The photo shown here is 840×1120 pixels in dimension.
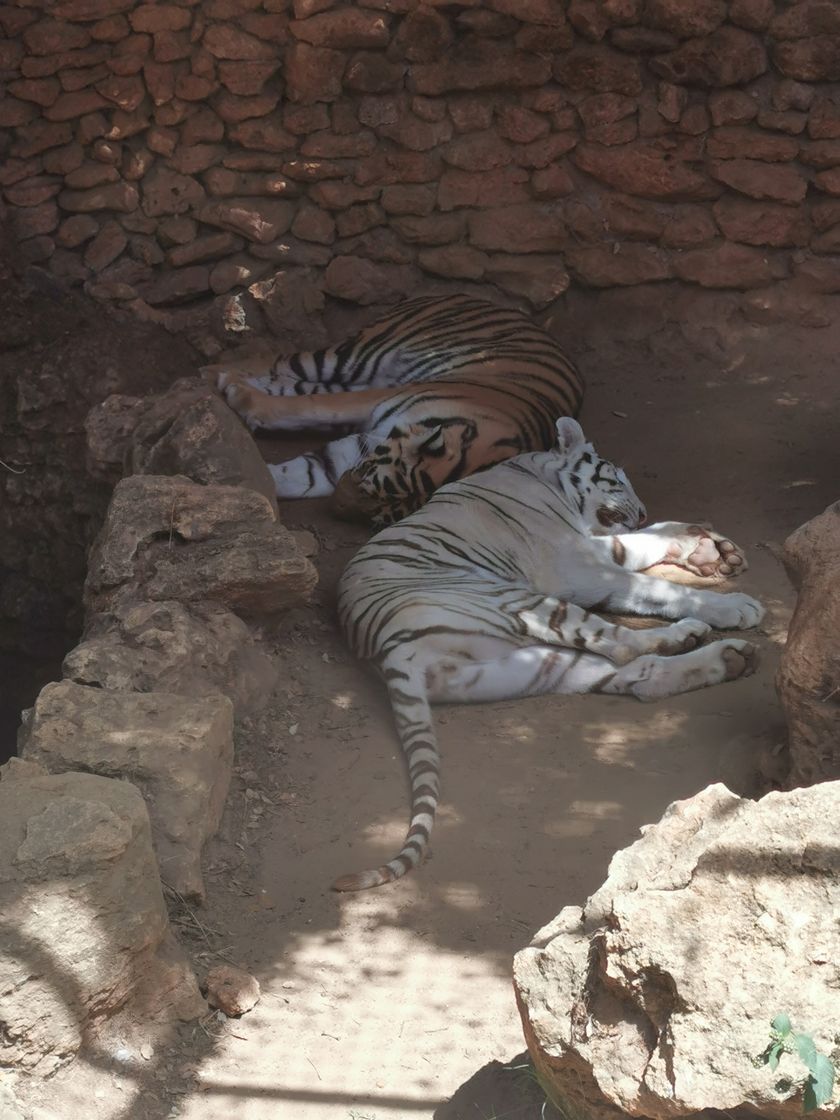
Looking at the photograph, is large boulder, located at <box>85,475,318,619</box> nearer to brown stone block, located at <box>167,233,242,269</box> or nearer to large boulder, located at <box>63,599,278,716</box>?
large boulder, located at <box>63,599,278,716</box>

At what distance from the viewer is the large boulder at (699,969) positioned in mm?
1980

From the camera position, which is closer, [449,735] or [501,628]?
[449,735]

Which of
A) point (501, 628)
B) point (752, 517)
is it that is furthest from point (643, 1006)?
point (752, 517)

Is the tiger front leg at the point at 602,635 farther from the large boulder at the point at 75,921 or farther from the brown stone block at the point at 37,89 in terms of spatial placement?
the brown stone block at the point at 37,89

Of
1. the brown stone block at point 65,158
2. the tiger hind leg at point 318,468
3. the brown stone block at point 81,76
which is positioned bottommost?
the tiger hind leg at point 318,468

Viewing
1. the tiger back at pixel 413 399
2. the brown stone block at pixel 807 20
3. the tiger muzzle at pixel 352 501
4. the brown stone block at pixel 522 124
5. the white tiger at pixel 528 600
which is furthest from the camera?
the brown stone block at pixel 522 124

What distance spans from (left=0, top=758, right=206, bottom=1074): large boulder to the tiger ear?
3.10 m

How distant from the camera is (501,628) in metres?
4.48

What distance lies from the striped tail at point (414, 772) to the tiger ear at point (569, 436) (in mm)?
1760

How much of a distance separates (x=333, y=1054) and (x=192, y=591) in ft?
6.18

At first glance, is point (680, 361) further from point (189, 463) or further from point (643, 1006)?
point (643, 1006)

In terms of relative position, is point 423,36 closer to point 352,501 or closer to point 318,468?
point 318,468

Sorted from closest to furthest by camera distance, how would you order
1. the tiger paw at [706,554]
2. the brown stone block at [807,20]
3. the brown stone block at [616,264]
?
1. the tiger paw at [706,554]
2. the brown stone block at [807,20]
3. the brown stone block at [616,264]

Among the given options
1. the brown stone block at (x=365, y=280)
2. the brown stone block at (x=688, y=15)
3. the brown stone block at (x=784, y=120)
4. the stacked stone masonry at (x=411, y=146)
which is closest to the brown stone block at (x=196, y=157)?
the stacked stone masonry at (x=411, y=146)
